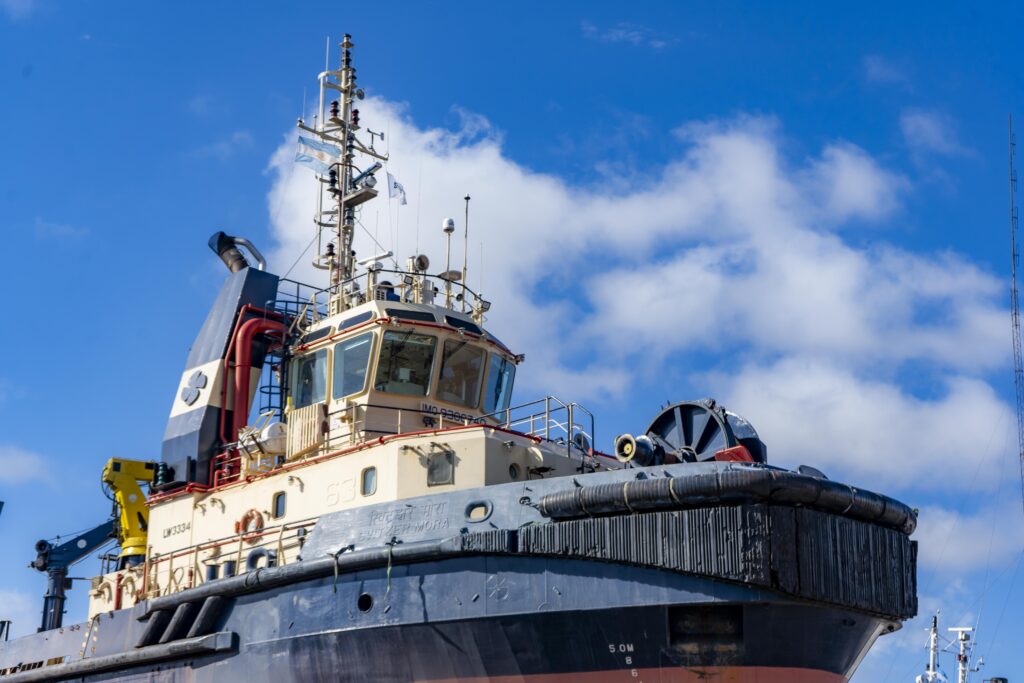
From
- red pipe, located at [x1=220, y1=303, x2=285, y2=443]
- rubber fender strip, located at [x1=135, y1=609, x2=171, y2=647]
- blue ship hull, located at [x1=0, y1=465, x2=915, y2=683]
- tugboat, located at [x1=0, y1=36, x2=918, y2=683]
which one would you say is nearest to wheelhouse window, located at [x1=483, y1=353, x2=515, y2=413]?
tugboat, located at [x1=0, y1=36, x2=918, y2=683]

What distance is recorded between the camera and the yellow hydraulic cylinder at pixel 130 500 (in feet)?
78.7

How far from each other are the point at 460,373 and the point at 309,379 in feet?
8.46

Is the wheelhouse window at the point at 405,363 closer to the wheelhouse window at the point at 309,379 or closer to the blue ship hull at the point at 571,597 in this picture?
the wheelhouse window at the point at 309,379

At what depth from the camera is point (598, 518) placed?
52.5 ft

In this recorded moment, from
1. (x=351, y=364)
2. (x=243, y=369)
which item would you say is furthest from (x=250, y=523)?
(x=243, y=369)

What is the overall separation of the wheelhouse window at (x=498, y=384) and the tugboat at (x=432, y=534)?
0.18ft

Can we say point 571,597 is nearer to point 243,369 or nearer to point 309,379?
point 309,379

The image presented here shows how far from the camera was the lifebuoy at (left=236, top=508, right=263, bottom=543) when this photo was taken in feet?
65.4

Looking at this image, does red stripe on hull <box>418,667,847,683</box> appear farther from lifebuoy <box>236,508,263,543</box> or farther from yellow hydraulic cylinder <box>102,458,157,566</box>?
yellow hydraulic cylinder <box>102,458,157,566</box>

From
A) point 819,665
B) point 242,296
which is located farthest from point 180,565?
point 819,665

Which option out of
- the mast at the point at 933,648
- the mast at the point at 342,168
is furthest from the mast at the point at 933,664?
the mast at the point at 342,168

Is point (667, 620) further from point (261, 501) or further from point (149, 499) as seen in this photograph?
point (149, 499)

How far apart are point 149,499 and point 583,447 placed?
25.8 feet

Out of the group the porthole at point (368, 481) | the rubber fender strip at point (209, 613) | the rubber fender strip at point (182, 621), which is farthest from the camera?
the rubber fender strip at point (182, 621)
